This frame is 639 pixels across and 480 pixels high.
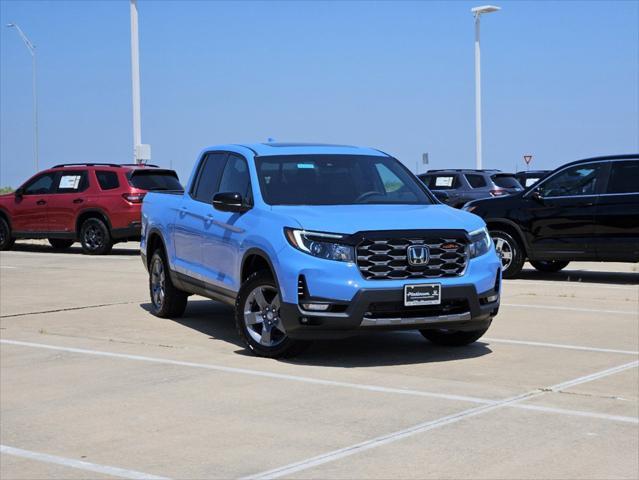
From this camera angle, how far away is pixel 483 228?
906 centimetres

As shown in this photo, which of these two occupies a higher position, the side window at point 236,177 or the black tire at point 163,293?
the side window at point 236,177

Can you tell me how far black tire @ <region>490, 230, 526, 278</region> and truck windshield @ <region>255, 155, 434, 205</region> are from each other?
20.9 feet

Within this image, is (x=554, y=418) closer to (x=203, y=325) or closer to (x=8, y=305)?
(x=203, y=325)

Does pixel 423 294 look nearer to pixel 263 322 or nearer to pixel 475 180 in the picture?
pixel 263 322

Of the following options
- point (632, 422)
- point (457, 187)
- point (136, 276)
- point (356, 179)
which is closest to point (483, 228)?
point (356, 179)

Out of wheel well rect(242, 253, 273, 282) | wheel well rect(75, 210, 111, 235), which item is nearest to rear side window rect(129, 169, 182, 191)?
wheel well rect(75, 210, 111, 235)

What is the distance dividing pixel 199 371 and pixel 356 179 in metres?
2.42

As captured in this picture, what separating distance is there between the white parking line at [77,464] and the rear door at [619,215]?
10705 millimetres

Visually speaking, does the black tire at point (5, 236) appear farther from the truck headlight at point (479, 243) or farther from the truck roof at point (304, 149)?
the truck headlight at point (479, 243)

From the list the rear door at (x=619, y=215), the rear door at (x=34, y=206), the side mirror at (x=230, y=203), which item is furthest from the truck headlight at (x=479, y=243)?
the rear door at (x=34, y=206)

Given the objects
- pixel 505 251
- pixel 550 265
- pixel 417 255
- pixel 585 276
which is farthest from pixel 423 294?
pixel 550 265

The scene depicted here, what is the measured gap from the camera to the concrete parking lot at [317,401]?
5.76 meters

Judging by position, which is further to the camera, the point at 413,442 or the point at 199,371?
the point at 199,371

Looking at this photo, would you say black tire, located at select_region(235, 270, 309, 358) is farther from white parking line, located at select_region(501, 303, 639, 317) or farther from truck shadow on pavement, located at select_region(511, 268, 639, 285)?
truck shadow on pavement, located at select_region(511, 268, 639, 285)
